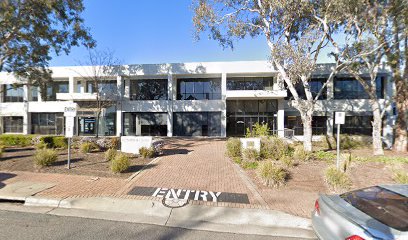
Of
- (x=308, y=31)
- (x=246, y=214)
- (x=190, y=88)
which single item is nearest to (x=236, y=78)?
(x=190, y=88)

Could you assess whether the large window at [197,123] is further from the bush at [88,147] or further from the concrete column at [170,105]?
the bush at [88,147]

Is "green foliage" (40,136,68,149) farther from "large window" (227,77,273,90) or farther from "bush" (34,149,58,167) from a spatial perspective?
"large window" (227,77,273,90)

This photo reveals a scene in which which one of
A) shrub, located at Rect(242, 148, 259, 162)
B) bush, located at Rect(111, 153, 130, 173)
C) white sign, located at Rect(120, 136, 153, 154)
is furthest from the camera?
white sign, located at Rect(120, 136, 153, 154)

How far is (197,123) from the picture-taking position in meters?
24.2

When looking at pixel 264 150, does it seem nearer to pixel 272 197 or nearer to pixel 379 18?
pixel 272 197

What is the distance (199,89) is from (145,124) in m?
7.37

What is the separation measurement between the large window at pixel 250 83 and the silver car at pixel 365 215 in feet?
69.0

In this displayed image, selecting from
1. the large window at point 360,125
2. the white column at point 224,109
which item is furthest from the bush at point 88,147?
the large window at point 360,125

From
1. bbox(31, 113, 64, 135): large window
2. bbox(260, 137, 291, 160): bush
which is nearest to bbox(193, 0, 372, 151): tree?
bbox(260, 137, 291, 160): bush

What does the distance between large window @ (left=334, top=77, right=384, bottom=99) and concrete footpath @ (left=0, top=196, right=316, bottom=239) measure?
909 inches

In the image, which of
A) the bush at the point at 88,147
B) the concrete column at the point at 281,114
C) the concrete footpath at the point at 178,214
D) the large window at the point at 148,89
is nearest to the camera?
the concrete footpath at the point at 178,214

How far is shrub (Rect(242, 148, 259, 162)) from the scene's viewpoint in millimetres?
10178

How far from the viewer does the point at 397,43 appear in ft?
41.3

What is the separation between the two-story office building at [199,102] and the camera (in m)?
23.1
